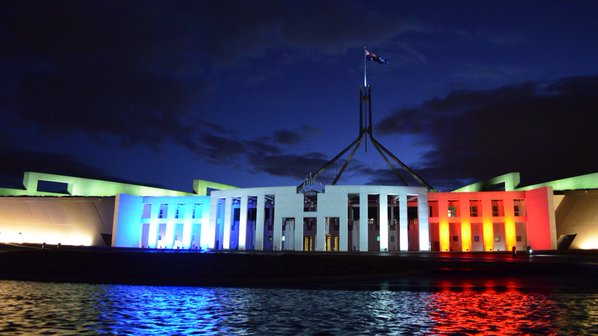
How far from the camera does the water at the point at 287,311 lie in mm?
8578

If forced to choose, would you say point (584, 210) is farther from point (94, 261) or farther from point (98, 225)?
point (98, 225)

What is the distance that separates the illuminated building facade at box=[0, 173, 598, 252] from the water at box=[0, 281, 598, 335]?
106ft

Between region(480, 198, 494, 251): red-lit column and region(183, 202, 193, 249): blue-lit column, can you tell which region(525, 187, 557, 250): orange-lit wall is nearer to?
region(480, 198, 494, 251): red-lit column

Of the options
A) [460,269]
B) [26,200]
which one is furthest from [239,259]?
[26,200]

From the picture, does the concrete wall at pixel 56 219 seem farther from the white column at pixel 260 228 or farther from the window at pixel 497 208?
the window at pixel 497 208

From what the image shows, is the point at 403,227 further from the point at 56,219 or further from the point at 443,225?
the point at 56,219

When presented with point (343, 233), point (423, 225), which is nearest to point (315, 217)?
point (343, 233)

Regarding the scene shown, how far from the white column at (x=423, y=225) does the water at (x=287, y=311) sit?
105 ft

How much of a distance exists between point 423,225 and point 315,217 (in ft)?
38.2

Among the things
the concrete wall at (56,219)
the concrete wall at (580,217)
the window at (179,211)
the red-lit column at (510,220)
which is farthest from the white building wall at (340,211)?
the concrete wall at (56,219)

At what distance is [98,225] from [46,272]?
42.9 metres

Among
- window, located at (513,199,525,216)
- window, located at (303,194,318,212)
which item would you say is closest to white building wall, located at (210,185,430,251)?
window, located at (303,194,318,212)

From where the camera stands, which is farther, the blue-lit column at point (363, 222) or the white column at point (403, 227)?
the blue-lit column at point (363, 222)

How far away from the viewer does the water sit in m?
8.58
